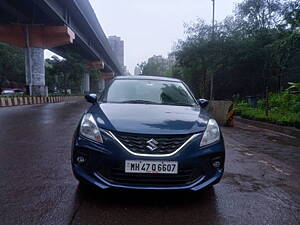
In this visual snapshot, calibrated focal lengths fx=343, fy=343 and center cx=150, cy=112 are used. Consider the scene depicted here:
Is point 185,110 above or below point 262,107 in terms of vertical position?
above

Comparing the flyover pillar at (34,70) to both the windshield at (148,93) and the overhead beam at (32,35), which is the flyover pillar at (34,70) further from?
the windshield at (148,93)

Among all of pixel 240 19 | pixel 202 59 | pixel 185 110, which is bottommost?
pixel 185 110

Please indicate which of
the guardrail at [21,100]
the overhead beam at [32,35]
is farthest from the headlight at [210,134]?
the overhead beam at [32,35]

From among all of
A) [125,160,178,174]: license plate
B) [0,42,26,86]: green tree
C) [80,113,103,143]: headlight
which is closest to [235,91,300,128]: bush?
[125,160,178,174]: license plate

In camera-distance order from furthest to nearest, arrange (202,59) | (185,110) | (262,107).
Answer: (202,59)
(262,107)
(185,110)

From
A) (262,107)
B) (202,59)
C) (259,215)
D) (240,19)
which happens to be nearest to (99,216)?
(259,215)

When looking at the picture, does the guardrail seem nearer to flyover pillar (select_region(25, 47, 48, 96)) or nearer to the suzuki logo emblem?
flyover pillar (select_region(25, 47, 48, 96))

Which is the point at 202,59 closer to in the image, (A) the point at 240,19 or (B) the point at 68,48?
(A) the point at 240,19

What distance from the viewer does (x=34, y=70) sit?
103 feet

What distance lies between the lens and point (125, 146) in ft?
10.8

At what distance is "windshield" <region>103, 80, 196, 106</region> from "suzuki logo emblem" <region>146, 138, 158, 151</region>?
1.28 metres

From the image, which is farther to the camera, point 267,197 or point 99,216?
point 267,197

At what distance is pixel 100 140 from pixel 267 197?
1.99 m

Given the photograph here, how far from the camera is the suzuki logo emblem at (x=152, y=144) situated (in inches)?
129
